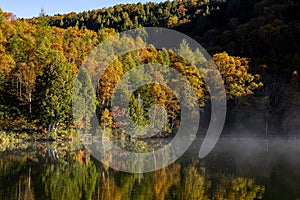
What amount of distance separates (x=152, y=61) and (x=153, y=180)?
4574 cm

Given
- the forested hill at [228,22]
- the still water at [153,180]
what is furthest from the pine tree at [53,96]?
the forested hill at [228,22]

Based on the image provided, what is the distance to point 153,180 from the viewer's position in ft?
70.8

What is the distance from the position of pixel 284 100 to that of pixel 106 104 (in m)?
25.0

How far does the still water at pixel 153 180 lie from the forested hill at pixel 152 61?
18983 millimetres

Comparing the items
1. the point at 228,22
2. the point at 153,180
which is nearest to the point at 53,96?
the point at 153,180

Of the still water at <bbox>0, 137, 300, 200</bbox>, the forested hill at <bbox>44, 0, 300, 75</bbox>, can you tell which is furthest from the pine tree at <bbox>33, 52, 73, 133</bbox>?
the forested hill at <bbox>44, 0, 300, 75</bbox>

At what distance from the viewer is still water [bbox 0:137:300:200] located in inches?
700

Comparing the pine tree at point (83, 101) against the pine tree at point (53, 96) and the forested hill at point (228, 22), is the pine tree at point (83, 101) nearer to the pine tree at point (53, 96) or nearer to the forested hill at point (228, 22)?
the pine tree at point (53, 96)

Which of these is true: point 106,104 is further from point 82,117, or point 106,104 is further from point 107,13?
point 107,13

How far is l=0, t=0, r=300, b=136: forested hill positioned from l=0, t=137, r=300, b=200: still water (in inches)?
747

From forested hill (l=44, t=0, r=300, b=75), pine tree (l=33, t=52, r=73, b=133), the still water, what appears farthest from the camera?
forested hill (l=44, t=0, r=300, b=75)

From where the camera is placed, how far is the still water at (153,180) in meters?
17.8

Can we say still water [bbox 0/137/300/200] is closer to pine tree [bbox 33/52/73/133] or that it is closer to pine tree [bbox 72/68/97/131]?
pine tree [bbox 33/52/73/133]

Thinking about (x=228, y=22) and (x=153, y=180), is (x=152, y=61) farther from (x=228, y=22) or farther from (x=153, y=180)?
(x=228, y=22)
